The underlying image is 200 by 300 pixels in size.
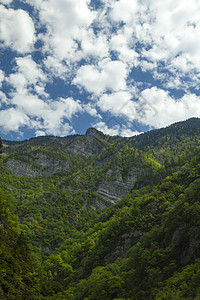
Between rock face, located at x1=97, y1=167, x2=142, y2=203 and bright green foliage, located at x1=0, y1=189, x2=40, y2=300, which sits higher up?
rock face, located at x1=97, y1=167, x2=142, y2=203

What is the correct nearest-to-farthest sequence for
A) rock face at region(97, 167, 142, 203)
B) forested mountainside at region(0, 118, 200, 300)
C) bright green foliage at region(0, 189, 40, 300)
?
bright green foliage at region(0, 189, 40, 300)
forested mountainside at region(0, 118, 200, 300)
rock face at region(97, 167, 142, 203)

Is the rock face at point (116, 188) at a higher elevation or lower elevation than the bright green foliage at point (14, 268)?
higher

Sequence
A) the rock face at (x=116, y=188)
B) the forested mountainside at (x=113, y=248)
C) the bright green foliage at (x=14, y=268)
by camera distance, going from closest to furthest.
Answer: the bright green foliage at (x=14, y=268) < the forested mountainside at (x=113, y=248) < the rock face at (x=116, y=188)

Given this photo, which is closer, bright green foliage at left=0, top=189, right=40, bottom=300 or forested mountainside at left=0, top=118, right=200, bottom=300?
bright green foliage at left=0, top=189, right=40, bottom=300

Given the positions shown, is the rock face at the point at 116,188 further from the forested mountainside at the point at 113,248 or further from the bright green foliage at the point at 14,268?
the bright green foliage at the point at 14,268

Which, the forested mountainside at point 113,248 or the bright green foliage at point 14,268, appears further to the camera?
the forested mountainside at point 113,248

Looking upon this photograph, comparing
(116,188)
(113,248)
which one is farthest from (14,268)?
(116,188)

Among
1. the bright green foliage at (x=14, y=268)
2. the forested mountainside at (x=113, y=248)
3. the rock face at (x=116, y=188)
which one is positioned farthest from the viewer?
the rock face at (x=116, y=188)

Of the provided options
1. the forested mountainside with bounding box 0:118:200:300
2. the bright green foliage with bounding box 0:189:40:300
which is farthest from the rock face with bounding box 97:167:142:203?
the bright green foliage with bounding box 0:189:40:300

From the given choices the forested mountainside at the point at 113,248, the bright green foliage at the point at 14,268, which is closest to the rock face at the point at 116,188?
the forested mountainside at the point at 113,248

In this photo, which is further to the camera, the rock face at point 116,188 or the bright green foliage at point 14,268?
the rock face at point 116,188

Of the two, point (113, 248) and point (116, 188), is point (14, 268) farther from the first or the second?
point (116, 188)

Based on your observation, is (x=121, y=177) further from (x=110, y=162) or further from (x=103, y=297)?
(x=103, y=297)

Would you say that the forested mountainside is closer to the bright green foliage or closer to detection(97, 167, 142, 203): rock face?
the bright green foliage
